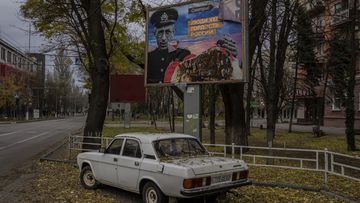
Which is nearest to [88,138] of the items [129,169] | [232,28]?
[232,28]

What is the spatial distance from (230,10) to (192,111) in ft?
10.9

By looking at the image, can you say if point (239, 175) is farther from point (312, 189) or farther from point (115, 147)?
point (115, 147)

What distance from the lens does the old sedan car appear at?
823cm

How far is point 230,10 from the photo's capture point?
556 inches

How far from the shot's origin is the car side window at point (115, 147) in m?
10.3

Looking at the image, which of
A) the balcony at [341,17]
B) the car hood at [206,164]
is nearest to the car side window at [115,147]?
the car hood at [206,164]

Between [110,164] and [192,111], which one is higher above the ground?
[192,111]

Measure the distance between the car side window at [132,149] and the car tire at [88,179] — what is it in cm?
156

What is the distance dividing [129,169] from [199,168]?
189 centimetres

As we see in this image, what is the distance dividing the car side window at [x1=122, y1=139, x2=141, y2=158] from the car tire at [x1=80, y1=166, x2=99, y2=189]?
156 centimetres

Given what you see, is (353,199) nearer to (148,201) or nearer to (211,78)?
(148,201)

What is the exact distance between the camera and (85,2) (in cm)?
2034

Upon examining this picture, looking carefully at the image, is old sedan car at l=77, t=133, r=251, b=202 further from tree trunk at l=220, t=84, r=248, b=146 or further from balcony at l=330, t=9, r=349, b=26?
balcony at l=330, t=9, r=349, b=26

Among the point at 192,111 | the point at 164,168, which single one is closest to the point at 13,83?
the point at 192,111
